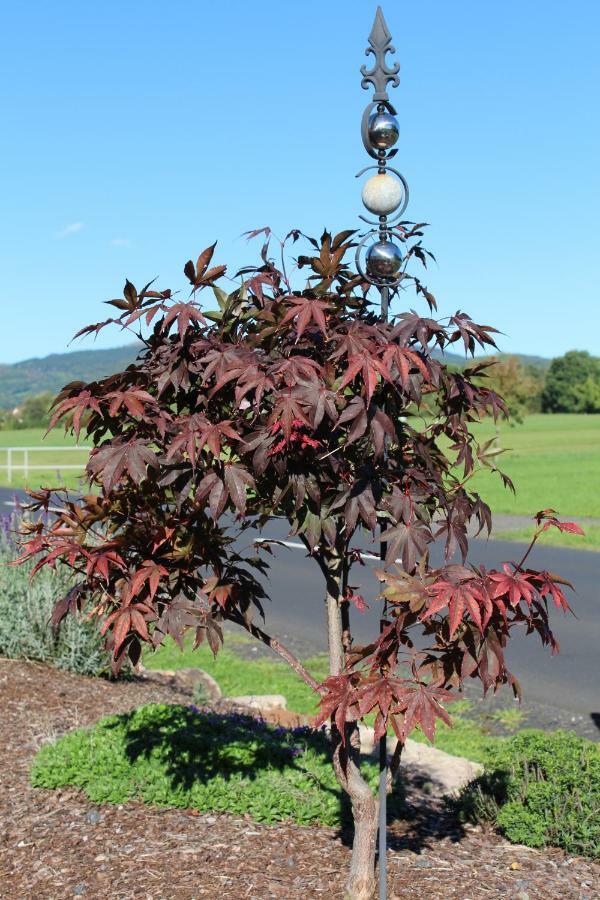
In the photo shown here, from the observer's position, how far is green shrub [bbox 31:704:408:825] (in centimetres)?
399

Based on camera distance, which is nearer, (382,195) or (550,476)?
(382,195)

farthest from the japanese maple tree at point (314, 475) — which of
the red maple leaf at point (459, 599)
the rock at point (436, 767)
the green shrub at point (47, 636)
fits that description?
the green shrub at point (47, 636)

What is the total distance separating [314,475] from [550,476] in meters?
27.8

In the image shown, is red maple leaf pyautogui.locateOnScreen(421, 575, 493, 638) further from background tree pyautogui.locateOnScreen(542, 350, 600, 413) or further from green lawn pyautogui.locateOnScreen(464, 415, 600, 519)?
background tree pyautogui.locateOnScreen(542, 350, 600, 413)

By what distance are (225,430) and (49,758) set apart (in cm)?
234

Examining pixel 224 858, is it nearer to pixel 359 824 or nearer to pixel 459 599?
pixel 359 824

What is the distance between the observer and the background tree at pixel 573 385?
10044 cm

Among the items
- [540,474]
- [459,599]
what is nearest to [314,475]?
[459,599]

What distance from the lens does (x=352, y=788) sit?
342 centimetres

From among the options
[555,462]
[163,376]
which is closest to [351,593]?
[163,376]

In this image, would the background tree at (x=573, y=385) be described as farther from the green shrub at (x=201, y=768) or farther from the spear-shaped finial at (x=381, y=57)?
the spear-shaped finial at (x=381, y=57)

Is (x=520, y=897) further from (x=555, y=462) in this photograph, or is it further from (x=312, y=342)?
(x=555, y=462)

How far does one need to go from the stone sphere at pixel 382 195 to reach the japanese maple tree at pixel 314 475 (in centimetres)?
9

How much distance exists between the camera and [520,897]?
3.29m
